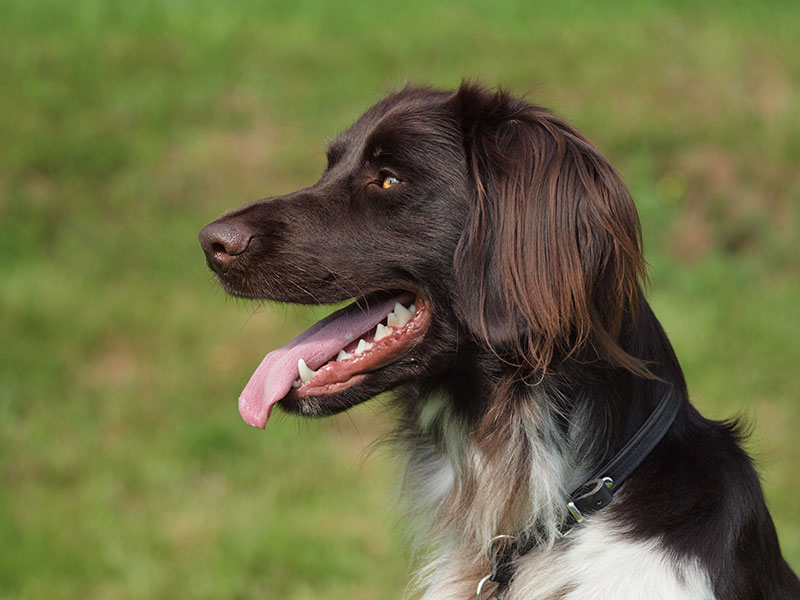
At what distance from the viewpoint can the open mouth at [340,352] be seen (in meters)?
2.76

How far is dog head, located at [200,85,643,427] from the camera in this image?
2.57m

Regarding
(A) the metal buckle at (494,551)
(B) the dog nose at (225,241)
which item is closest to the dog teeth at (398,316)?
(B) the dog nose at (225,241)

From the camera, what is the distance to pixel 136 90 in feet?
31.5

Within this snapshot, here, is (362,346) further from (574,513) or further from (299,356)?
(574,513)

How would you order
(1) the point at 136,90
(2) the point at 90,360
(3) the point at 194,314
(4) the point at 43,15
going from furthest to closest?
1. (4) the point at 43,15
2. (1) the point at 136,90
3. (3) the point at 194,314
4. (2) the point at 90,360

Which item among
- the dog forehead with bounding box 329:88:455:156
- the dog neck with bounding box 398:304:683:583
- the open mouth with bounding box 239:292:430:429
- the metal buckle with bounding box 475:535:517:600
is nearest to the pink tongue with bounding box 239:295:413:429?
the open mouth with bounding box 239:292:430:429

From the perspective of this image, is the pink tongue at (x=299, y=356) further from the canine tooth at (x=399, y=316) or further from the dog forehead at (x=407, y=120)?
the dog forehead at (x=407, y=120)

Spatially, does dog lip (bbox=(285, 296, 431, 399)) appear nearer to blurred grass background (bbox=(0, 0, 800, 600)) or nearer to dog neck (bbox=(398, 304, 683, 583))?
dog neck (bbox=(398, 304, 683, 583))

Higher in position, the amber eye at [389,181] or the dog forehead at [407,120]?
the dog forehead at [407,120]

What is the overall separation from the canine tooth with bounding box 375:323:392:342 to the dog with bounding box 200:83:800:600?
0.05 feet

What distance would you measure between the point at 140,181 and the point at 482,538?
6.69 meters

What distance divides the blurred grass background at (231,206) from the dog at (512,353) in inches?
38.7

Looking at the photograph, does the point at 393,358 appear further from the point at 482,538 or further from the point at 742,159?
the point at 742,159

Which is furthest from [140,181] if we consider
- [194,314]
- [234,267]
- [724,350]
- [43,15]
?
[234,267]
